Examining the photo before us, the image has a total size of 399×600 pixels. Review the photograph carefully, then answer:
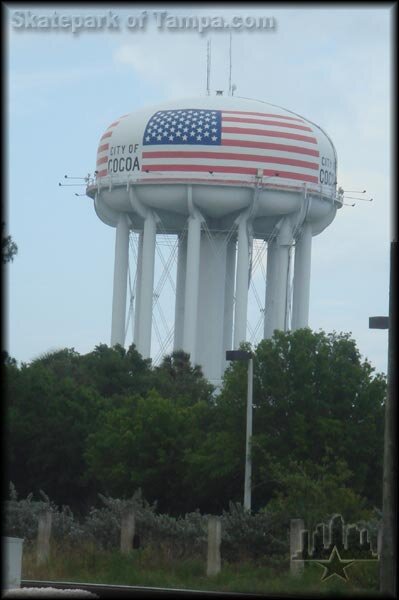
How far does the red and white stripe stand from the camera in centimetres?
8419

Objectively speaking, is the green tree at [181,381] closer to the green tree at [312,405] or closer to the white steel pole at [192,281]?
the white steel pole at [192,281]

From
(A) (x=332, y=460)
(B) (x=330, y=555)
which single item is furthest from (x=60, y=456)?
(B) (x=330, y=555)

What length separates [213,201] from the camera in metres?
80.6

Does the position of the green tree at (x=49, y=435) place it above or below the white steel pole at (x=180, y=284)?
below

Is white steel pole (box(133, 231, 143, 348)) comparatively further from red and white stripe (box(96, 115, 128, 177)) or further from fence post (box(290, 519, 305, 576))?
fence post (box(290, 519, 305, 576))

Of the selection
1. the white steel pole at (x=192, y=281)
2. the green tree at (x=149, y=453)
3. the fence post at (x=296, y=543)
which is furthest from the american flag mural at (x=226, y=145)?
the fence post at (x=296, y=543)

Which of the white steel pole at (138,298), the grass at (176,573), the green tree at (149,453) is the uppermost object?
the white steel pole at (138,298)

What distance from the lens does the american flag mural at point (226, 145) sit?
80.3 metres

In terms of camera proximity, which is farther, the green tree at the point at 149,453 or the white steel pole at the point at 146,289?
the white steel pole at the point at 146,289

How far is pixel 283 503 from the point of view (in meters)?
42.2

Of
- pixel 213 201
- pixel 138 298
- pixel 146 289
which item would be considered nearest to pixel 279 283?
pixel 213 201

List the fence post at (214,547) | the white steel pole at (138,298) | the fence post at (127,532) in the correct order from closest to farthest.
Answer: the fence post at (214,547) → the fence post at (127,532) → the white steel pole at (138,298)

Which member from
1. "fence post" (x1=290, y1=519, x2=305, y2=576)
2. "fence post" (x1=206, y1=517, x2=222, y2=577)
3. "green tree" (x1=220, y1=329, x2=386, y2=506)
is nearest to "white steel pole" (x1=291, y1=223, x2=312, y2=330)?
"green tree" (x1=220, y1=329, x2=386, y2=506)

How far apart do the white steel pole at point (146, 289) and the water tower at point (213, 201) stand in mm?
49
